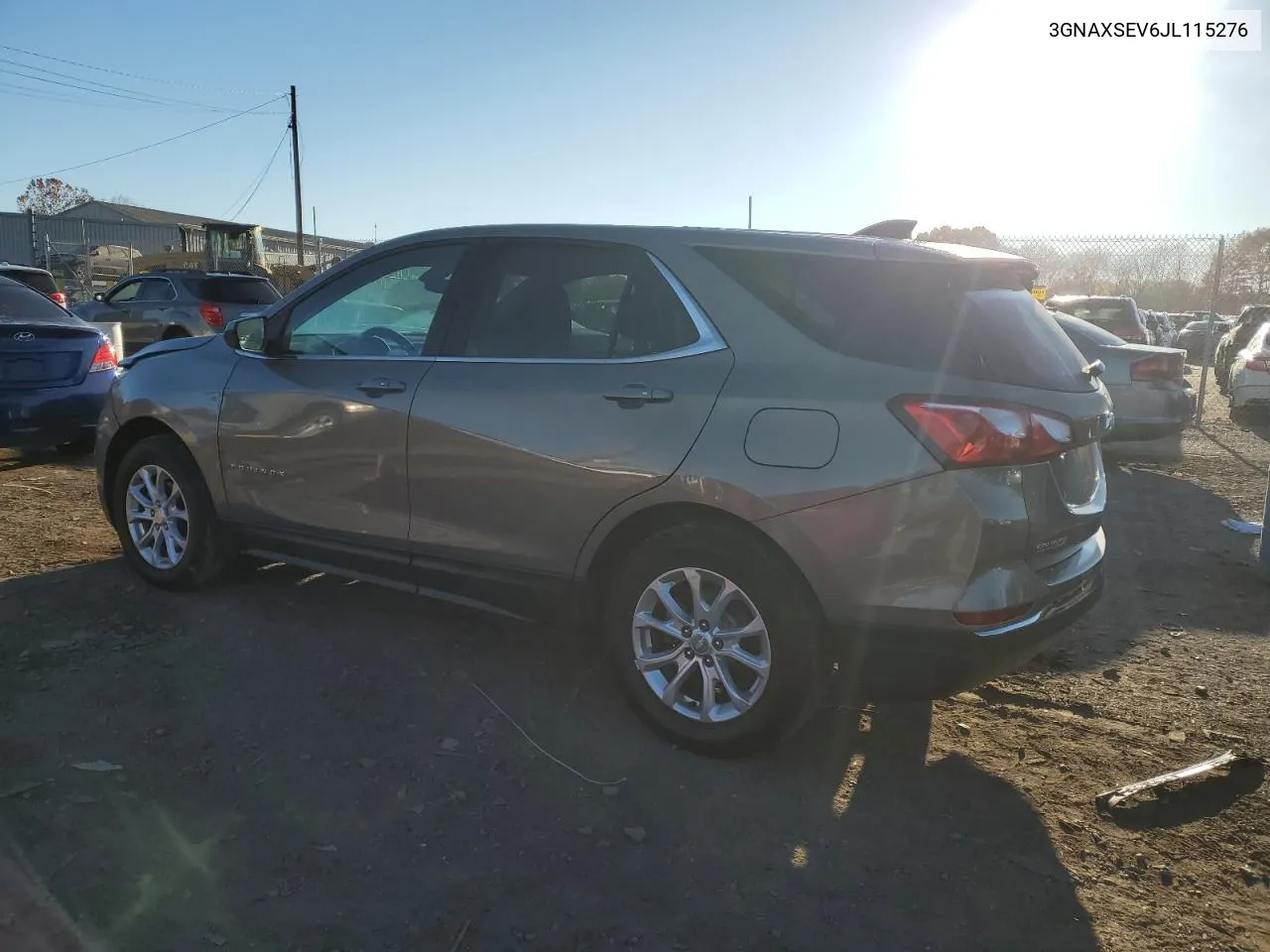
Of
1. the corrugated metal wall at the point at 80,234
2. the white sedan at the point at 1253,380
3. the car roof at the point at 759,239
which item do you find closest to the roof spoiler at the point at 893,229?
the car roof at the point at 759,239

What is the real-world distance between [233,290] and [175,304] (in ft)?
2.71

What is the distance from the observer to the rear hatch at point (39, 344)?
722cm

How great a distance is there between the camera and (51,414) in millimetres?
7332

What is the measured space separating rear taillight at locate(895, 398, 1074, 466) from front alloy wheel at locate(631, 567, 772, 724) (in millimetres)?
773

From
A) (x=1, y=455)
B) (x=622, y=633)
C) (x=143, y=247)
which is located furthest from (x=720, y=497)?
(x=143, y=247)

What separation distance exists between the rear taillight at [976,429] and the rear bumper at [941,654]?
1.67 feet

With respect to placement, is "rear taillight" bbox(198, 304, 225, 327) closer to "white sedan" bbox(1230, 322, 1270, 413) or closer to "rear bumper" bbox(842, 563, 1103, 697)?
"rear bumper" bbox(842, 563, 1103, 697)

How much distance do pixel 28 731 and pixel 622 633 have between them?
6.78ft

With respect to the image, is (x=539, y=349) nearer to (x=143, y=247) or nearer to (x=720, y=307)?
(x=720, y=307)

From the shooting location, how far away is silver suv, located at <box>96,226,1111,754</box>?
9.53 feet

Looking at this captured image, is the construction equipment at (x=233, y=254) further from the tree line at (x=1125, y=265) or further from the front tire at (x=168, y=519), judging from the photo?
the front tire at (x=168, y=519)

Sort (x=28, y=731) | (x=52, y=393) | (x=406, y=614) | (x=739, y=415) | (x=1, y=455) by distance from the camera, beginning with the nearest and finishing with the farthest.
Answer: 1. (x=739, y=415)
2. (x=28, y=731)
3. (x=406, y=614)
4. (x=52, y=393)
5. (x=1, y=455)

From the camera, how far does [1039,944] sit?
2.46m

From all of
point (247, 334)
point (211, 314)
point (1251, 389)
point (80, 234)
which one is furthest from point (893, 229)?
point (80, 234)
